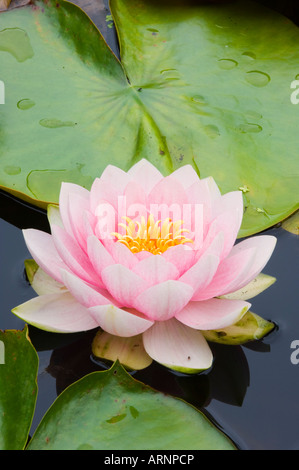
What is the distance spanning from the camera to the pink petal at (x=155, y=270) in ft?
5.37

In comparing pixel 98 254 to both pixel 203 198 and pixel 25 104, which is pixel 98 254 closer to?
pixel 203 198

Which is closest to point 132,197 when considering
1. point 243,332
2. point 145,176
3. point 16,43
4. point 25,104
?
point 145,176

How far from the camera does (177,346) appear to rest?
1.78 m

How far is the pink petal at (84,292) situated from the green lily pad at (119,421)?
0.65 feet

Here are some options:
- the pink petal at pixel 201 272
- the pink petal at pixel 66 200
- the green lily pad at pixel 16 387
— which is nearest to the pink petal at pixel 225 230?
the pink petal at pixel 201 272

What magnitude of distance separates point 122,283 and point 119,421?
1.31 feet

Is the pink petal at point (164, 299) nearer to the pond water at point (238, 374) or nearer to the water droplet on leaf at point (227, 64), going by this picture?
the pond water at point (238, 374)

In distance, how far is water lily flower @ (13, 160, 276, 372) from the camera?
1.68 metres

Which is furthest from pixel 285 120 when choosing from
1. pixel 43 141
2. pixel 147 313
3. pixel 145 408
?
pixel 145 408

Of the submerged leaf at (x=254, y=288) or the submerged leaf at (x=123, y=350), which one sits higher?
the submerged leaf at (x=254, y=288)

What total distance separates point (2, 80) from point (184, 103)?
2.79 ft

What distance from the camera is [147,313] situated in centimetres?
174

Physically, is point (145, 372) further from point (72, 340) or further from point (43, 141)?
point (43, 141)

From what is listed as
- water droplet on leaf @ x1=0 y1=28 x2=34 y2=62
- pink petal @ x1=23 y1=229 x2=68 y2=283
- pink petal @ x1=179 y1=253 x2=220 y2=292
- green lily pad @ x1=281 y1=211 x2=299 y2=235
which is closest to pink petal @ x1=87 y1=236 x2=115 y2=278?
pink petal @ x1=23 y1=229 x2=68 y2=283
